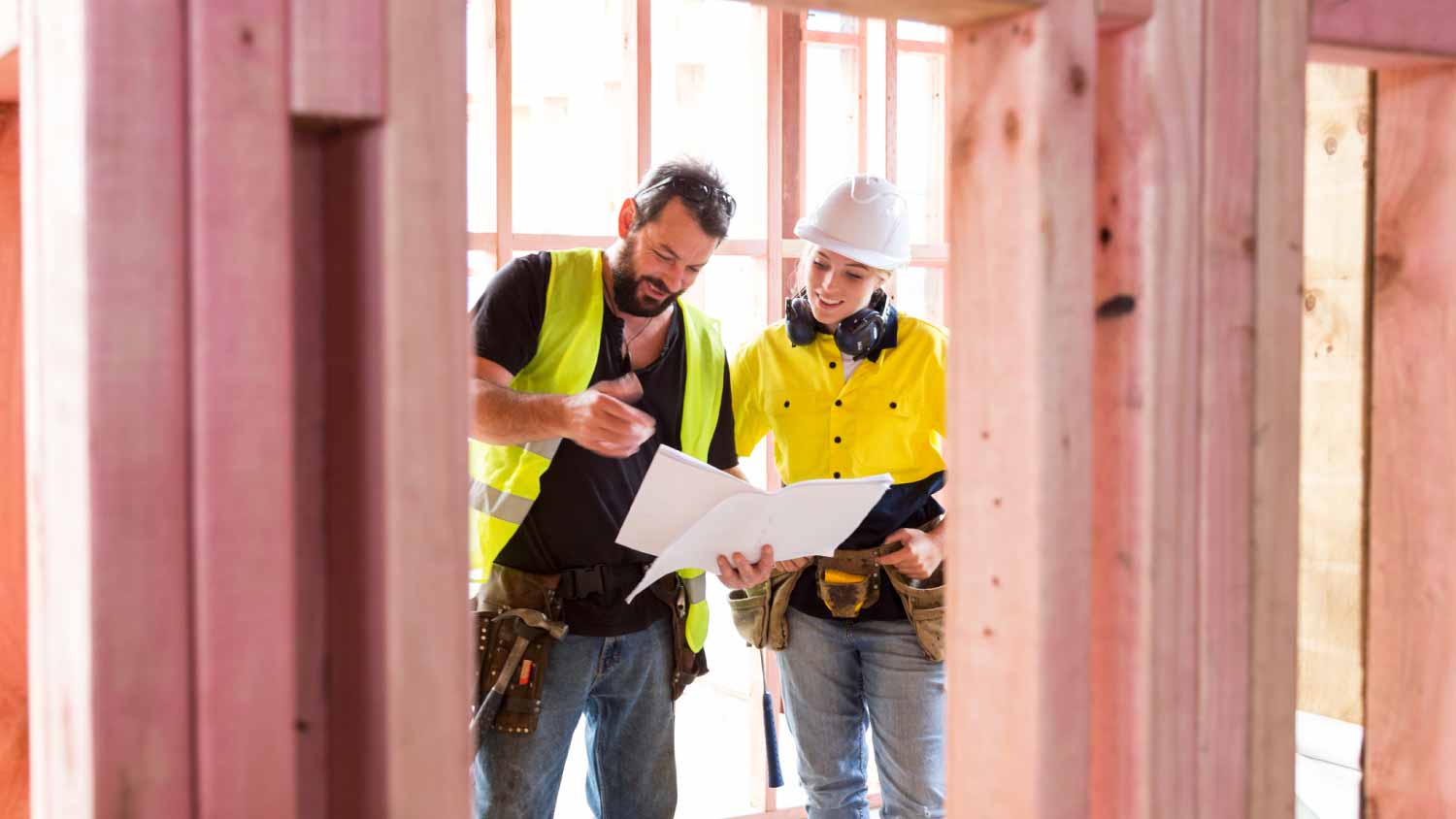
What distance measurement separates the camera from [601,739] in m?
2.53

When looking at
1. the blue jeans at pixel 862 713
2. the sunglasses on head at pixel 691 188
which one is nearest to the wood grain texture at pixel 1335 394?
the blue jeans at pixel 862 713

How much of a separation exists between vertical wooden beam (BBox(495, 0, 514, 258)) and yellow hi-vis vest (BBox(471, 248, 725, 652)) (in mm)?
1063

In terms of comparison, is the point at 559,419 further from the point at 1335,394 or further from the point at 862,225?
the point at 1335,394

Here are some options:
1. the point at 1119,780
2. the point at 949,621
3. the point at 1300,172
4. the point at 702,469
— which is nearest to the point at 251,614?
the point at 949,621

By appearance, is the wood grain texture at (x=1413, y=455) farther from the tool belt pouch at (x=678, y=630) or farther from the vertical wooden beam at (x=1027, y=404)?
the tool belt pouch at (x=678, y=630)

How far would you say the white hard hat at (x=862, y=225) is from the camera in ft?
8.60

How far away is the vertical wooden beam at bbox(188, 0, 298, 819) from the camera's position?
2.23 ft

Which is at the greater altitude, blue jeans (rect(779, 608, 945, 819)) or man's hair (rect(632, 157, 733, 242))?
man's hair (rect(632, 157, 733, 242))

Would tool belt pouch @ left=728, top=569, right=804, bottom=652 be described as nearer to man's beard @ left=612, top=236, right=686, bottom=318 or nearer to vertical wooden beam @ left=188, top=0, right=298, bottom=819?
man's beard @ left=612, top=236, right=686, bottom=318

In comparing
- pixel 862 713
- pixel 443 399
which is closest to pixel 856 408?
pixel 862 713

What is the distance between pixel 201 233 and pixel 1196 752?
0.83 metres

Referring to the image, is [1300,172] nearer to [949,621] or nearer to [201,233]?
[949,621]

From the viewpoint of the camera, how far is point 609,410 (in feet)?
7.22

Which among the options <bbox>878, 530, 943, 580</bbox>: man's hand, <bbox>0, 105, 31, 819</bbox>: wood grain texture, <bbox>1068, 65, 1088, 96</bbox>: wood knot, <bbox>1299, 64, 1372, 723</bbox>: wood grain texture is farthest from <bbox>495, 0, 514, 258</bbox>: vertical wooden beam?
<bbox>1068, 65, 1088, 96</bbox>: wood knot
